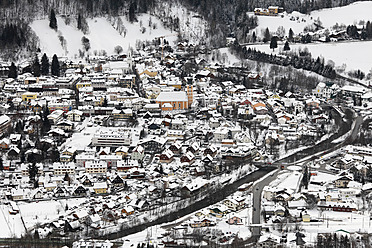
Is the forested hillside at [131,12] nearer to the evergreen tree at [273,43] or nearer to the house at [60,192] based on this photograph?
the evergreen tree at [273,43]

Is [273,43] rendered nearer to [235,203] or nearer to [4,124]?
[4,124]

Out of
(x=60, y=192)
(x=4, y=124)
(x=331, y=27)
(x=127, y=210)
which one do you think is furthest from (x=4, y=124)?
(x=331, y=27)

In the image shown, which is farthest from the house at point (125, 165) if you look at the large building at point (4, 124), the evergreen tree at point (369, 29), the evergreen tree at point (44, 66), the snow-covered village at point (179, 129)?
the evergreen tree at point (369, 29)

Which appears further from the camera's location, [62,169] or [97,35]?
[97,35]

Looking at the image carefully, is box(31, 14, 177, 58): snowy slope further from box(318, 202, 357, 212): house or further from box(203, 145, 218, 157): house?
box(318, 202, 357, 212): house

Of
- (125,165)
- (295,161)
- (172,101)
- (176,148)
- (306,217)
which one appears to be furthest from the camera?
(172,101)

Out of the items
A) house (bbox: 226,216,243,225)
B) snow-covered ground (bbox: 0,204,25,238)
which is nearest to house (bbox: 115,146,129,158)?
snow-covered ground (bbox: 0,204,25,238)

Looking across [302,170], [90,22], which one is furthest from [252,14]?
[302,170]
